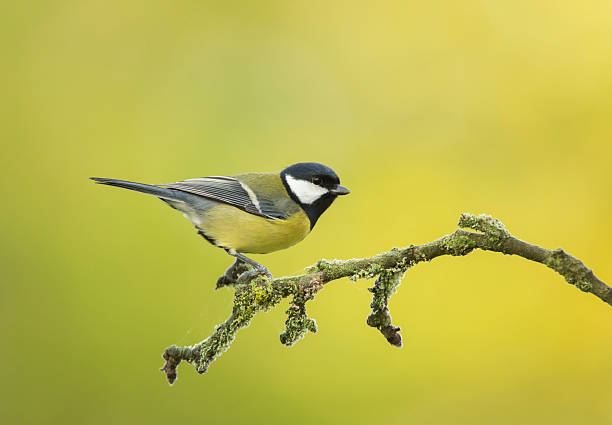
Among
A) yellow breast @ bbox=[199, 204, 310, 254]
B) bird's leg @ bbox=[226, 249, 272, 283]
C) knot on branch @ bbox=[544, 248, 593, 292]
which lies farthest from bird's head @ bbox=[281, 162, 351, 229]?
knot on branch @ bbox=[544, 248, 593, 292]

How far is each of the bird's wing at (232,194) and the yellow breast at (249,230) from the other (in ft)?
0.11

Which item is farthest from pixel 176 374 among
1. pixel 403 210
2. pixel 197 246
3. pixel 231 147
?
pixel 231 147

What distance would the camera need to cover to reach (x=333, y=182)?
2.49m

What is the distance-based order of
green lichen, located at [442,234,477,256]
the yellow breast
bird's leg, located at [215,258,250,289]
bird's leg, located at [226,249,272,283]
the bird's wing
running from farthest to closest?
the bird's wing < the yellow breast < bird's leg, located at [215,258,250,289] < bird's leg, located at [226,249,272,283] < green lichen, located at [442,234,477,256]

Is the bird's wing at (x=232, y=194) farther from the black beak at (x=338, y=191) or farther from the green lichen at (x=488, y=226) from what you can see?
the green lichen at (x=488, y=226)

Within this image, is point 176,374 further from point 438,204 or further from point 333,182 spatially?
point 438,204

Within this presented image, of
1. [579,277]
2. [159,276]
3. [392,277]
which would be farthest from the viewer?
[159,276]

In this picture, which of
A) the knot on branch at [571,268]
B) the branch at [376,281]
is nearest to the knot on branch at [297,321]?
the branch at [376,281]

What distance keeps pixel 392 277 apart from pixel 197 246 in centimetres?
226

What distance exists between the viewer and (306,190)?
8.36 ft

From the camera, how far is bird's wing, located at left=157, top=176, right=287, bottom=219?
7.94 ft

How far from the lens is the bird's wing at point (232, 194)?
2420mm

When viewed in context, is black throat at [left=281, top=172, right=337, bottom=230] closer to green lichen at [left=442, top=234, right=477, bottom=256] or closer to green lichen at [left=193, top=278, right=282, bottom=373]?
green lichen at [left=193, top=278, right=282, bottom=373]

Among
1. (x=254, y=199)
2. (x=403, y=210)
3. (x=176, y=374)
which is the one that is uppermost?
(x=403, y=210)
